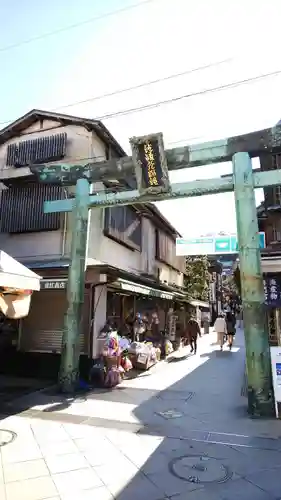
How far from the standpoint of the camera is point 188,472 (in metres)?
4.72

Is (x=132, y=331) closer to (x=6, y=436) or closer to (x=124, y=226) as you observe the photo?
(x=124, y=226)

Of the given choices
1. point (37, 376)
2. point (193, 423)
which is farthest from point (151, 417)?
point (37, 376)

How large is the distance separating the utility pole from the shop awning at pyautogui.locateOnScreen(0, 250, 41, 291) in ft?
15.9

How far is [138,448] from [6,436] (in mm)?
2441

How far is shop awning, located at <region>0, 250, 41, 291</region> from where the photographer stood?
5871 mm

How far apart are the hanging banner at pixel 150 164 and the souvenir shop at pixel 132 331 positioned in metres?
3.29

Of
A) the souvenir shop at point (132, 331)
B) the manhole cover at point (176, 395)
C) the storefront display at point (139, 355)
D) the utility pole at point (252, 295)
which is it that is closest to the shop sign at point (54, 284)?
the souvenir shop at point (132, 331)

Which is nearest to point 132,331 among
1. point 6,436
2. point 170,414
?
point 170,414

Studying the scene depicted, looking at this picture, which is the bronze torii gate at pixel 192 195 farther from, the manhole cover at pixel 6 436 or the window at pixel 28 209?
the manhole cover at pixel 6 436

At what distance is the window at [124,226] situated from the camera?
43.2 ft

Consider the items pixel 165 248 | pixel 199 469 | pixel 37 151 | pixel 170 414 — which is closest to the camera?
pixel 199 469

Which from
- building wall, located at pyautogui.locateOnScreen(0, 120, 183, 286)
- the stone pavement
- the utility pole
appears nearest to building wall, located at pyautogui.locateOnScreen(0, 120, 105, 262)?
building wall, located at pyautogui.locateOnScreen(0, 120, 183, 286)

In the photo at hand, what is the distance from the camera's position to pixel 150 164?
952 centimetres

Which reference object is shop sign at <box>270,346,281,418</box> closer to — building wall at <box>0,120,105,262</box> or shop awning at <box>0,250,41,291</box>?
shop awning at <box>0,250,41,291</box>
